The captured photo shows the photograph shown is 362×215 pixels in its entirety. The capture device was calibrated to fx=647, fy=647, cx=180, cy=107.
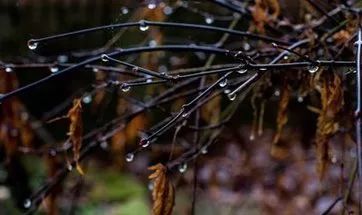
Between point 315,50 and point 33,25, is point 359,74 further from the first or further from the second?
point 33,25

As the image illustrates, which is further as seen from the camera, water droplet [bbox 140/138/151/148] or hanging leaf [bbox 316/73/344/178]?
hanging leaf [bbox 316/73/344/178]

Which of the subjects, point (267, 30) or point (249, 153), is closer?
point (267, 30)

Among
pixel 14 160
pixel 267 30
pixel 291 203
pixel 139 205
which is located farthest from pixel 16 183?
pixel 291 203

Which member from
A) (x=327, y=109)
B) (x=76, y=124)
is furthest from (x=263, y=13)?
(x=76, y=124)

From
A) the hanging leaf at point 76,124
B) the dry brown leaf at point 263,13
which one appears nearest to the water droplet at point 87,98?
the hanging leaf at point 76,124

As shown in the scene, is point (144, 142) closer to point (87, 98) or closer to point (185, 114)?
point (185, 114)

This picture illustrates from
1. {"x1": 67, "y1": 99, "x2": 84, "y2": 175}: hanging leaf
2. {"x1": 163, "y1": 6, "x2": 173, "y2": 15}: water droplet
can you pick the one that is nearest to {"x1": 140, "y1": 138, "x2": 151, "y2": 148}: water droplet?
{"x1": 67, "y1": 99, "x2": 84, "y2": 175}: hanging leaf

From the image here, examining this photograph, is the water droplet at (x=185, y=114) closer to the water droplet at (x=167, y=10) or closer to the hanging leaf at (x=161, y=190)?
the hanging leaf at (x=161, y=190)

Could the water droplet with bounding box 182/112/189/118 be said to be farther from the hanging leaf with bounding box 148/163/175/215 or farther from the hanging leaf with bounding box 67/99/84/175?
the hanging leaf with bounding box 67/99/84/175
